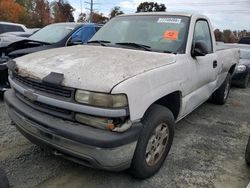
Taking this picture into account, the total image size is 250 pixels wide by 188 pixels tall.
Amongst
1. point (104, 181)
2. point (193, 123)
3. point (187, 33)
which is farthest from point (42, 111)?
point (193, 123)

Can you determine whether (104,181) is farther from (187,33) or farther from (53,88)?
(187,33)

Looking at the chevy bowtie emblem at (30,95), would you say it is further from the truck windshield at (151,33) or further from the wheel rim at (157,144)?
the truck windshield at (151,33)

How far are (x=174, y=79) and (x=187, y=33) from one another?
2.80 ft

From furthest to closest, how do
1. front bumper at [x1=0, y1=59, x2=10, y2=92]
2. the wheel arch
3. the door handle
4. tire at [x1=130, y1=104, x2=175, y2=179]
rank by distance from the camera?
front bumper at [x1=0, y1=59, x2=10, y2=92] < the door handle < the wheel arch < tire at [x1=130, y1=104, x2=175, y2=179]

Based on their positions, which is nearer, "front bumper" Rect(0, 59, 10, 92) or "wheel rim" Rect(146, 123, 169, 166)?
"wheel rim" Rect(146, 123, 169, 166)

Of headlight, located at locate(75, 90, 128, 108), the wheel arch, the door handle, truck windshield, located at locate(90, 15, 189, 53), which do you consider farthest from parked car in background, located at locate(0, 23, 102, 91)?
headlight, located at locate(75, 90, 128, 108)

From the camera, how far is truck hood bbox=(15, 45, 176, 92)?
2.59m

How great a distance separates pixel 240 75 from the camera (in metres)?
8.77

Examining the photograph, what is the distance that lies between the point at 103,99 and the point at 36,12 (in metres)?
51.9

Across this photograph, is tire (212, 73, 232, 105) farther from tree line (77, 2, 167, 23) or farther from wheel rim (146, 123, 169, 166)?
tree line (77, 2, 167, 23)

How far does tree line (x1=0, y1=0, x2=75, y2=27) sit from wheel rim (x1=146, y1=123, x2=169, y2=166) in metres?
45.3

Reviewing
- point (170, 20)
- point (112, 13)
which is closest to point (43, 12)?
point (112, 13)

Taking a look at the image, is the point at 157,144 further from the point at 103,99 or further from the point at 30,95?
the point at 30,95

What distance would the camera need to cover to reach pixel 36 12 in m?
50.1
